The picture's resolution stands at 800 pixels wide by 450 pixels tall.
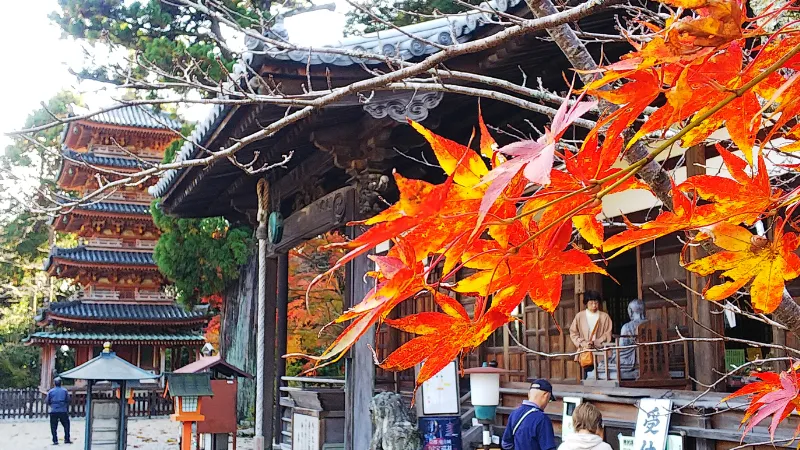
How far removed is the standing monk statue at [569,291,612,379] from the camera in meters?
6.76

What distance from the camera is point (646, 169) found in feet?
4.77

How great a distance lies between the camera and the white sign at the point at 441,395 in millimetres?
7242

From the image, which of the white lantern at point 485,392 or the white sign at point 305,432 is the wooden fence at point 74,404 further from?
the white lantern at point 485,392

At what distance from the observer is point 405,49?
515 cm

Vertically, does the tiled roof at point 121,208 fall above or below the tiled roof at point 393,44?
above

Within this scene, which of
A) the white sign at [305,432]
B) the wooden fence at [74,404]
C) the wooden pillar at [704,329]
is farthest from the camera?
the wooden fence at [74,404]

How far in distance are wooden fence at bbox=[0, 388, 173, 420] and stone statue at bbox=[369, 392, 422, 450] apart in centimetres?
1996

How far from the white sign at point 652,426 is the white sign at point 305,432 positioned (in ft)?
13.5

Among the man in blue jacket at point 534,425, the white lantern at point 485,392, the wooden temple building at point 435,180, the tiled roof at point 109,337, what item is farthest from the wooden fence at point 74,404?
the man in blue jacket at point 534,425

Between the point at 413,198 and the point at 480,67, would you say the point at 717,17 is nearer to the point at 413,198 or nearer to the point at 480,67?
the point at 413,198

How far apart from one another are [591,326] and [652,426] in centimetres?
143

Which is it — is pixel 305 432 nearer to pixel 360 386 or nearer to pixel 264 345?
pixel 264 345

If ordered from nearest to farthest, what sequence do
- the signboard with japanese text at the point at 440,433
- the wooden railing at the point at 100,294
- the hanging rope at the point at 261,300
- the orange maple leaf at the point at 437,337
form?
1. the orange maple leaf at the point at 437,337
2. the signboard with japanese text at the point at 440,433
3. the hanging rope at the point at 261,300
4. the wooden railing at the point at 100,294

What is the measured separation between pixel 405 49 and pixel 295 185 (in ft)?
12.0
